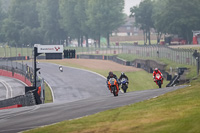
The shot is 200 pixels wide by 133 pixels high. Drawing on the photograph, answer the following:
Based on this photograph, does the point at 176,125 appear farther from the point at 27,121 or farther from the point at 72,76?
the point at 72,76

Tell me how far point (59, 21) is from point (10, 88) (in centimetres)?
7844

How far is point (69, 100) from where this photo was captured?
4209 cm

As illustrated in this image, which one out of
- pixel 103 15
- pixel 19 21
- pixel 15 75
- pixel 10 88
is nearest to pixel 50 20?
pixel 19 21

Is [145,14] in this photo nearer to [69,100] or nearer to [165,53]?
[165,53]

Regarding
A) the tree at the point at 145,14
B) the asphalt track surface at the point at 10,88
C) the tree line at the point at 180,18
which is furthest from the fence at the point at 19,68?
the tree at the point at 145,14

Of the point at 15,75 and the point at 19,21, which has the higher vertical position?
the point at 19,21

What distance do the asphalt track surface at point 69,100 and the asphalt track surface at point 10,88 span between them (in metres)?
4.06

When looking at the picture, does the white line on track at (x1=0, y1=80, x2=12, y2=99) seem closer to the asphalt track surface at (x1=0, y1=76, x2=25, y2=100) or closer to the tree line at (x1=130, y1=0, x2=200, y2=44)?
the asphalt track surface at (x1=0, y1=76, x2=25, y2=100)

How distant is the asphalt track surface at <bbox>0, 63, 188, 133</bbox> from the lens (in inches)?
794

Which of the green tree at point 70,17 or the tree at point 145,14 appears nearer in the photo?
the tree at point 145,14

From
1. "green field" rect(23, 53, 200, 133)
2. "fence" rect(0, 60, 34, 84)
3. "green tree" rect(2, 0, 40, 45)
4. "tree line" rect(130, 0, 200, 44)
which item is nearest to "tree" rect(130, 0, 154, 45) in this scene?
"tree line" rect(130, 0, 200, 44)

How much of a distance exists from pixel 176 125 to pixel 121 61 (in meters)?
75.0

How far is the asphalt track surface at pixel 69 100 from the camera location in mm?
20156

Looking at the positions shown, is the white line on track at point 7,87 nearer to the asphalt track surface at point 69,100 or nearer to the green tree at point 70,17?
the asphalt track surface at point 69,100
